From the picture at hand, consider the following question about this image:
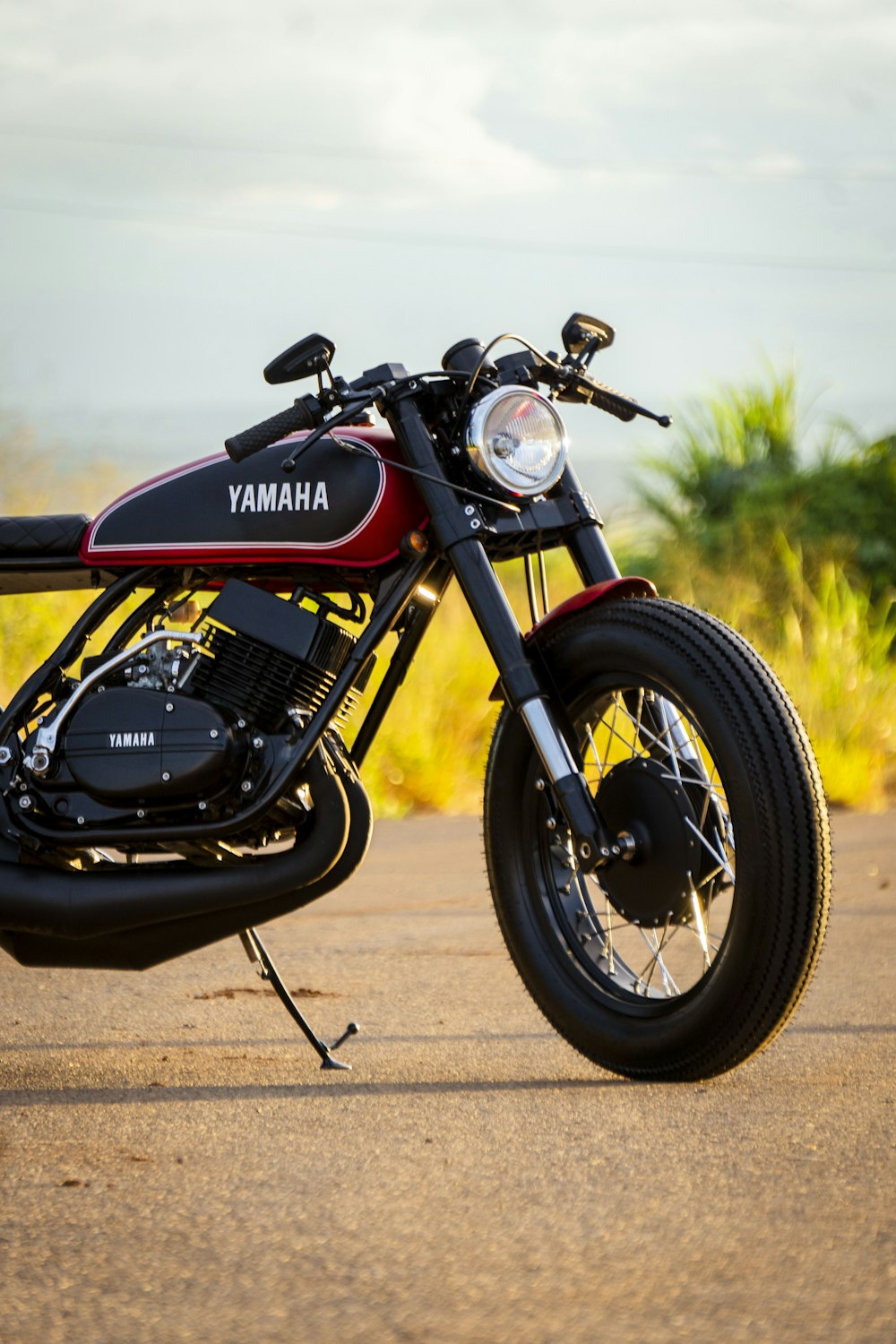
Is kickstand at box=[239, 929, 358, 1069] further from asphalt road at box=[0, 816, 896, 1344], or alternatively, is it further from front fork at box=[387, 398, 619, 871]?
Answer: front fork at box=[387, 398, 619, 871]

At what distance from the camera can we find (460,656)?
31.3 ft

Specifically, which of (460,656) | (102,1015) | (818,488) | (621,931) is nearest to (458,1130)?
(102,1015)

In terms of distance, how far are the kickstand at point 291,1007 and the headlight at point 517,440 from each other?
43.4 inches

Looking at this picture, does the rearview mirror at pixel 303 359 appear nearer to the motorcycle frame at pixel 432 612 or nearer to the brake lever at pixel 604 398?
the motorcycle frame at pixel 432 612

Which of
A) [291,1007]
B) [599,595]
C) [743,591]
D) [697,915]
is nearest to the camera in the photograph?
[697,915]

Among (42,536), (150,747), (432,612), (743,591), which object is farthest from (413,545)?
(743,591)

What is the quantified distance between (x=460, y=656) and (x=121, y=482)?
2.46 m

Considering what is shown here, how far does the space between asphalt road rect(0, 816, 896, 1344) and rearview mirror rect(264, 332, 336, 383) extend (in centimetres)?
144

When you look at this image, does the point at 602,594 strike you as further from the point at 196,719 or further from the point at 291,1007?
the point at 291,1007

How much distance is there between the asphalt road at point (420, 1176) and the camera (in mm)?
1905

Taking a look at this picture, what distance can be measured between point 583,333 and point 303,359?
2.34 ft

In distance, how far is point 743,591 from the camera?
11.9 metres

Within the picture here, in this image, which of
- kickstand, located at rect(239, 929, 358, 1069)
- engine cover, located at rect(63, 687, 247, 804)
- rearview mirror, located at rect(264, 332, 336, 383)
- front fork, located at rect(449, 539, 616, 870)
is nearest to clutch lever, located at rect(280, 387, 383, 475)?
rearview mirror, located at rect(264, 332, 336, 383)

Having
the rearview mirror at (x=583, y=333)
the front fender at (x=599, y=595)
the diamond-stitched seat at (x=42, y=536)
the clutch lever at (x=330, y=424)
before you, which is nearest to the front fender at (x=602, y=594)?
the front fender at (x=599, y=595)
